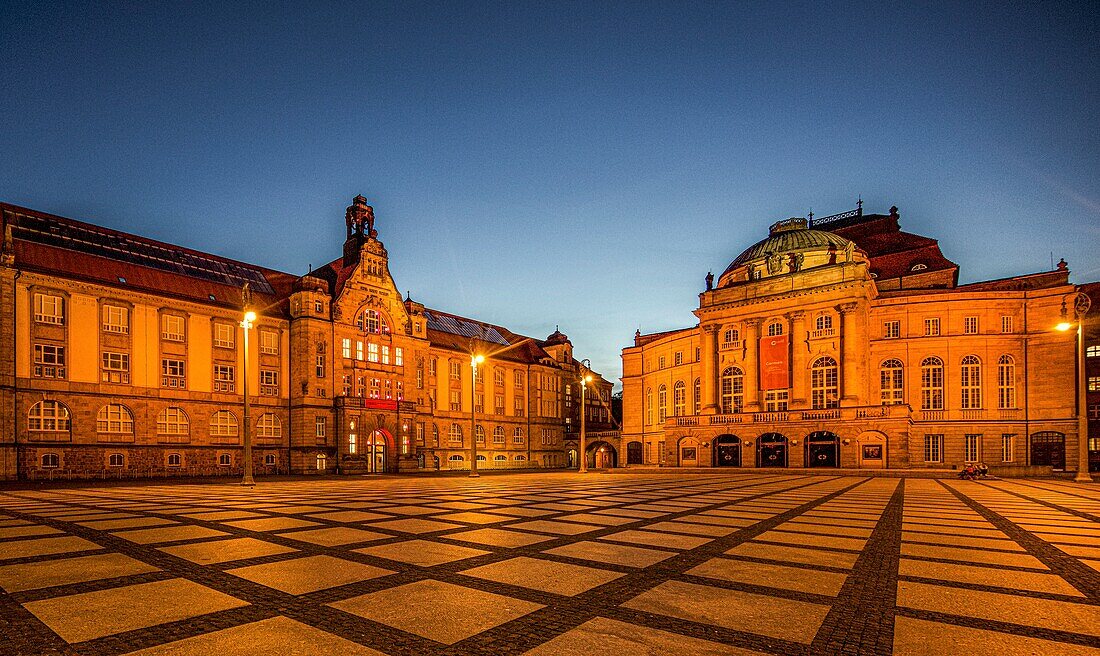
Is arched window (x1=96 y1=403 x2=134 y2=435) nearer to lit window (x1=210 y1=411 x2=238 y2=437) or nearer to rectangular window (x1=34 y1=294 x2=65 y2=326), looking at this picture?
lit window (x1=210 y1=411 x2=238 y2=437)

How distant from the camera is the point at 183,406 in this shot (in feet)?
154

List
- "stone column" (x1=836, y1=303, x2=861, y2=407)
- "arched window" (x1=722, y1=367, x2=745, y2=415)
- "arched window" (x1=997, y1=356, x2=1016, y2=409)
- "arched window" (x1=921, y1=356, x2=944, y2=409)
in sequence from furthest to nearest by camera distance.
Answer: "arched window" (x1=722, y1=367, x2=745, y2=415)
"arched window" (x1=921, y1=356, x2=944, y2=409)
"stone column" (x1=836, y1=303, x2=861, y2=407)
"arched window" (x1=997, y1=356, x2=1016, y2=409)

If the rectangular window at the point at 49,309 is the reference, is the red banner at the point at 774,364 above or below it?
below

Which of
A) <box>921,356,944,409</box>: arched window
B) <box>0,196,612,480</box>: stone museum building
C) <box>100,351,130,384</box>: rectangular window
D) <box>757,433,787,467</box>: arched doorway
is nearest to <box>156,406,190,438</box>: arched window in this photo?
<box>0,196,612,480</box>: stone museum building

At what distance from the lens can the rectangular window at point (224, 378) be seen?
49625 mm

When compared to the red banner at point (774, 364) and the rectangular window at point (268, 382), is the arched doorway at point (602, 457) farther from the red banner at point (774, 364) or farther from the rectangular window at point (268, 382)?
the rectangular window at point (268, 382)

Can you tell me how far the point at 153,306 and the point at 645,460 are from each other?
188 feet

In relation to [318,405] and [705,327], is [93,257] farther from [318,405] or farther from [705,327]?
[705,327]

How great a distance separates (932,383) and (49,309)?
73.1 m

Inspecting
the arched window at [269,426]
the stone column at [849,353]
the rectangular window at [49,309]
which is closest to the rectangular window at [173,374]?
the arched window at [269,426]

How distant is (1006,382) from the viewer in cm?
5541

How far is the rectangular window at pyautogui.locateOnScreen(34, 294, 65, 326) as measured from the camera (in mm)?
40469

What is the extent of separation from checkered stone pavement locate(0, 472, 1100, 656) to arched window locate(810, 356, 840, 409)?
152ft

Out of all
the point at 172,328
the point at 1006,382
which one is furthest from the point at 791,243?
the point at 172,328
